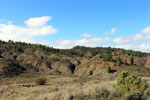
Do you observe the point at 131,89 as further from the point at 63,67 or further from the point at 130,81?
the point at 63,67

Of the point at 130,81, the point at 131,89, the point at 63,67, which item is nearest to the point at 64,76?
the point at 63,67

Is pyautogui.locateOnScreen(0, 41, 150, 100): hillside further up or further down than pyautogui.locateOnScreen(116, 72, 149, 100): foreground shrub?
further down

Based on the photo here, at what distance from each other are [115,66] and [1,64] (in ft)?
161

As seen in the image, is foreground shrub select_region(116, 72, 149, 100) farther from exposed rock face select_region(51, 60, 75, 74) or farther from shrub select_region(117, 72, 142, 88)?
exposed rock face select_region(51, 60, 75, 74)

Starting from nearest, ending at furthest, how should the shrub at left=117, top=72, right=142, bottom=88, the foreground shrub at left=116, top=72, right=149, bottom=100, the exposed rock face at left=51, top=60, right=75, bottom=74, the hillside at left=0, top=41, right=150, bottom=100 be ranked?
1. the foreground shrub at left=116, top=72, right=149, bottom=100
2. the hillside at left=0, top=41, right=150, bottom=100
3. the shrub at left=117, top=72, right=142, bottom=88
4. the exposed rock face at left=51, top=60, right=75, bottom=74

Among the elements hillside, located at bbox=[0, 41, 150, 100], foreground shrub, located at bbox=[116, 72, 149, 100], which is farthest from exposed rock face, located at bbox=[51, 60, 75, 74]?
foreground shrub, located at bbox=[116, 72, 149, 100]

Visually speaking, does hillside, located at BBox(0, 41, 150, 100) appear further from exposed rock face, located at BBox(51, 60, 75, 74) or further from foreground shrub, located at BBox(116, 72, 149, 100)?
foreground shrub, located at BBox(116, 72, 149, 100)

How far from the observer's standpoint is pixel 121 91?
55.3 ft

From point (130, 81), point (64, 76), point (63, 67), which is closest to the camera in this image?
point (130, 81)

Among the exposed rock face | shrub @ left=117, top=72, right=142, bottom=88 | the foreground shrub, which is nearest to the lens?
the foreground shrub

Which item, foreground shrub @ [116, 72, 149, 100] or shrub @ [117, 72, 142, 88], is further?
shrub @ [117, 72, 142, 88]

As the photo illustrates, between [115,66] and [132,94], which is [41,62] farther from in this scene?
[132,94]

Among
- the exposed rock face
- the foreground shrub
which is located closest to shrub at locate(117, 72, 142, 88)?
the foreground shrub

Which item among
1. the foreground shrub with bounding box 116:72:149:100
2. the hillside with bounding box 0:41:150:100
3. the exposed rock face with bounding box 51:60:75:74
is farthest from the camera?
the exposed rock face with bounding box 51:60:75:74
